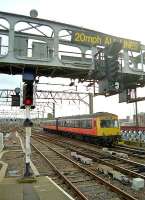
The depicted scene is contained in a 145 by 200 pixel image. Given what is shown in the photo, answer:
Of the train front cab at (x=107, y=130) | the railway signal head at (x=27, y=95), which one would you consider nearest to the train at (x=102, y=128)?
the train front cab at (x=107, y=130)

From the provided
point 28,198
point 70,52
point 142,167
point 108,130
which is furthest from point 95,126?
point 28,198

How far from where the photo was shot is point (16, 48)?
1538 cm

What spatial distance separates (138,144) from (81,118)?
770cm

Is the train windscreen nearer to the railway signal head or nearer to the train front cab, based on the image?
the train front cab

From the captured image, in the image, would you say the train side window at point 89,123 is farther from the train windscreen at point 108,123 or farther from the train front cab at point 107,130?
the train windscreen at point 108,123

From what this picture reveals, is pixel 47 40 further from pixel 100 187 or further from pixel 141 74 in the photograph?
pixel 100 187

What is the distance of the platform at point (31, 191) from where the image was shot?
8.51 metres

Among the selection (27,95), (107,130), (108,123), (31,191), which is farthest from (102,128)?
(31,191)

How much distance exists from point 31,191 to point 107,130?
58.1 ft

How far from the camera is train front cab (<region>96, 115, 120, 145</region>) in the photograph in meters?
26.2

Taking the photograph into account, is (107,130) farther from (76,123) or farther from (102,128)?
(76,123)

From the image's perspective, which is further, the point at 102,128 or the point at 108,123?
the point at 108,123

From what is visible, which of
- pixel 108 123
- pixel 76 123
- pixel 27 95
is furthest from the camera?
pixel 76 123

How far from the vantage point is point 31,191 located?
9.23 metres
